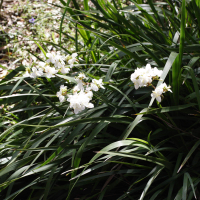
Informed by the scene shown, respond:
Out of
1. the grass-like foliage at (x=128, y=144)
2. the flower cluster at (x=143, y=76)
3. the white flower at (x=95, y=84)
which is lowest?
the grass-like foliage at (x=128, y=144)

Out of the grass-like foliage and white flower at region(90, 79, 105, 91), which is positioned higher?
white flower at region(90, 79, 105, 91)

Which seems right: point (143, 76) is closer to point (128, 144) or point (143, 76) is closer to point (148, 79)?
point (148, 79)

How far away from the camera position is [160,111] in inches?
43.9

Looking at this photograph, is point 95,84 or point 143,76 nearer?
point 143,76

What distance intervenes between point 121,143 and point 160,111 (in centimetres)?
26

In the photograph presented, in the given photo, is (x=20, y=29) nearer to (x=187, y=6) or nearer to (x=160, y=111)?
(x=187, y=6)

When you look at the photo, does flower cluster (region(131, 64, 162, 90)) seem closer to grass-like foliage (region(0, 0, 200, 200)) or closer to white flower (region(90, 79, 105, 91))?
grass-like foliage (region(0, 0, 200, 200))

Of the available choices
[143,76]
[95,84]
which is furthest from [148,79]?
[95,84]

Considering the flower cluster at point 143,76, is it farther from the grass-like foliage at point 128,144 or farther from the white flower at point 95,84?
the white flower at point 95,84

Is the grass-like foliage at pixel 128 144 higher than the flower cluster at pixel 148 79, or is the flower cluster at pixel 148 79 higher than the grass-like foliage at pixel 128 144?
the flower cluster at pixel 148 79

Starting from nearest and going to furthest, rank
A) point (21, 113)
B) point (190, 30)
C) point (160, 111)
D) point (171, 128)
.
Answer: point (160, 111), point (171, 128), point (190, 30), point (21, 113)

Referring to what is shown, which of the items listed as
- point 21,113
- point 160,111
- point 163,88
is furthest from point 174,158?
point 21,113

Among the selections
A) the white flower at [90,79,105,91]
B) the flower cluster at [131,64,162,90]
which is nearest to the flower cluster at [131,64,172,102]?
the flower cluster at [131,64,162,90]

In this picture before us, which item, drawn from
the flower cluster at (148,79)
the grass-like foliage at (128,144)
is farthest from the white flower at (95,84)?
the flower cluster at (148,79)
